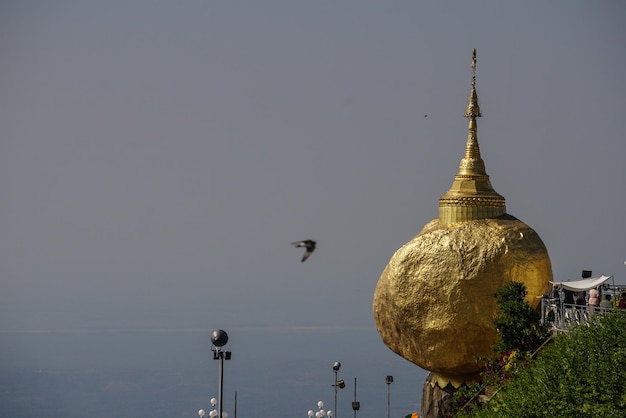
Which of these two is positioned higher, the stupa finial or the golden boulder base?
the stupa finial

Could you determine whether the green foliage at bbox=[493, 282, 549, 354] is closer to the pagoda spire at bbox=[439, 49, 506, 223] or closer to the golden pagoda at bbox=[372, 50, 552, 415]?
the golden pagoda at bbox=[372, 50, 552, 415]

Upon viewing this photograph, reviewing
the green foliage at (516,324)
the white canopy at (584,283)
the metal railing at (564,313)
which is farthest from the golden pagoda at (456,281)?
the white canopy at (584,283)

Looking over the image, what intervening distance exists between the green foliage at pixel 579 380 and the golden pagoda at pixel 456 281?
3.91 metres

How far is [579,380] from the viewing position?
1084 inches

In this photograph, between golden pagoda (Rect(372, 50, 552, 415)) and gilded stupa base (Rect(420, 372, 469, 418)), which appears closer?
golden pagoda (Rect(372, 50, 552, 415))

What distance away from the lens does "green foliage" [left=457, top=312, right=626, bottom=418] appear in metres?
26.8

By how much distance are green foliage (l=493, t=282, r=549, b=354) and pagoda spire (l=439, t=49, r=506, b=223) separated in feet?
9.07

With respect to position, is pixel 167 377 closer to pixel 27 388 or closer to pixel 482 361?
pixel 27 388

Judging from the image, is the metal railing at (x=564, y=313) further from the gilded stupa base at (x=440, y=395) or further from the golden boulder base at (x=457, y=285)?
the gilded stupa base at (x=440, y=395)

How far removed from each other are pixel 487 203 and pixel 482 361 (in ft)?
12.4

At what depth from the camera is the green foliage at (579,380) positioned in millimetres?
26812

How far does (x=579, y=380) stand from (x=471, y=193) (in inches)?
349

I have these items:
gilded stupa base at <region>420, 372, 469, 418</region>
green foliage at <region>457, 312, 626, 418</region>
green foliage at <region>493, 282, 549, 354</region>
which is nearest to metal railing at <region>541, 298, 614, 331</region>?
green foliage at <region>493, 282, 549, 354</region>

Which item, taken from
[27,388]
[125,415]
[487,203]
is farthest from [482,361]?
[27,388]
